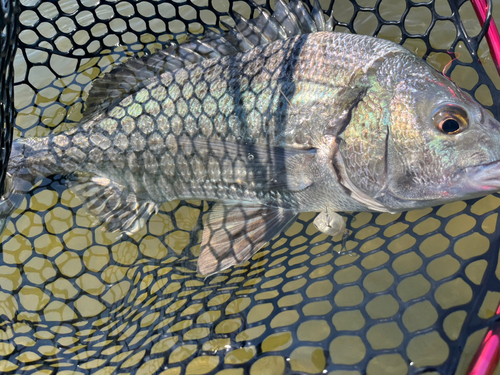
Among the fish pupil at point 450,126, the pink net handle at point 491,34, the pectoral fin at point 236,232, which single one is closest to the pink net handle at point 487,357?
the fish pupil at point 450,126

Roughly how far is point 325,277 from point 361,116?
90 cm

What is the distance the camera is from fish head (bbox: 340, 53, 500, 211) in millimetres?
1787

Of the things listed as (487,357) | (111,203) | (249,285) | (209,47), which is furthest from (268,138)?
(487,357)

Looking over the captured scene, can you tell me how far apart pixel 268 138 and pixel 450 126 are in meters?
0.93

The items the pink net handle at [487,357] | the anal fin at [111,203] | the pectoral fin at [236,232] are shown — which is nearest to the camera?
the pink net handle at [487,357]

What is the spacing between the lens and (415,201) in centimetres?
204

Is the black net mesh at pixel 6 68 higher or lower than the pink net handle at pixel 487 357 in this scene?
higher

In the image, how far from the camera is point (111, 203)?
2.61 meters

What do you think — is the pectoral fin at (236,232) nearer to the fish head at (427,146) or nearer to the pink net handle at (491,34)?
the fish head at (427,146)

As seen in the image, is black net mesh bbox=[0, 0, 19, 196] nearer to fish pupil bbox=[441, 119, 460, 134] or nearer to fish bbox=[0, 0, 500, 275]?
fish bbox=[0, 0, 500, 275]

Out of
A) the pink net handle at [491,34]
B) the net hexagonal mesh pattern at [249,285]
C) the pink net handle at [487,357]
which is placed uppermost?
the pink net handle at [491,34]

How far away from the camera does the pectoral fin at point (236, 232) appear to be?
2.35 m

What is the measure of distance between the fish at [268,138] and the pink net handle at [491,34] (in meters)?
0.36

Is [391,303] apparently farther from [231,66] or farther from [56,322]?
[56,322]
